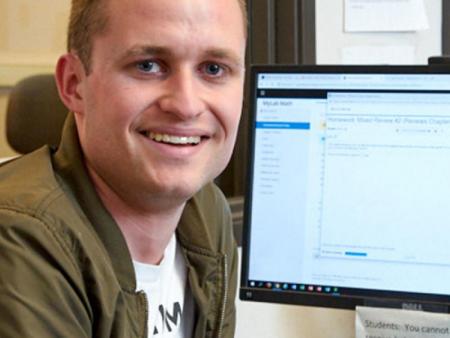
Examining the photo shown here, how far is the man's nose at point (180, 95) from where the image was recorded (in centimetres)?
96

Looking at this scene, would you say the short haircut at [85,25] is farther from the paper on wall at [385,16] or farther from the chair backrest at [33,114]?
the paper on wall at [385,16]

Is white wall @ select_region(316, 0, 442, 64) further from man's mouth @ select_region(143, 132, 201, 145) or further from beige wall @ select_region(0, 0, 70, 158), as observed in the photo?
man's mouth @ select_region(143, 132, 201, 145)

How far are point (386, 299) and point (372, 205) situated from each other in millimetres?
132

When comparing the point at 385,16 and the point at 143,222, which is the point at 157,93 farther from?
the point at 385,16

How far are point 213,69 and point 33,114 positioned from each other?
43 centimetres

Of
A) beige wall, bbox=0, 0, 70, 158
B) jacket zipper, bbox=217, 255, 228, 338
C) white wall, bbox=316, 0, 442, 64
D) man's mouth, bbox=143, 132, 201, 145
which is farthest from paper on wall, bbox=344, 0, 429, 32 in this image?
man's mouth, bbox=143, 132, 201, 145

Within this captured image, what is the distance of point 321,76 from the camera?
1.13 metres

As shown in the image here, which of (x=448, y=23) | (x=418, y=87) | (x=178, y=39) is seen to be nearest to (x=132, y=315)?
(x=178, y=39)

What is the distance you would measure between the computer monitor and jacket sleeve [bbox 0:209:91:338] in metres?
0.34

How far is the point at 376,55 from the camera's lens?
6.49 ft

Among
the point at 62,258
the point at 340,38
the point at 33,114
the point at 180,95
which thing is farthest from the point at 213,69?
the point at 340,38

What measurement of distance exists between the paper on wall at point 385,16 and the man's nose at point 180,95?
1047 millimetres

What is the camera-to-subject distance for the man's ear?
103 centimetres

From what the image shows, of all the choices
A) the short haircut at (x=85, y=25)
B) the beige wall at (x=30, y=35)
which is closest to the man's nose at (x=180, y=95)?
the short haircut at (x=85, y=25)
